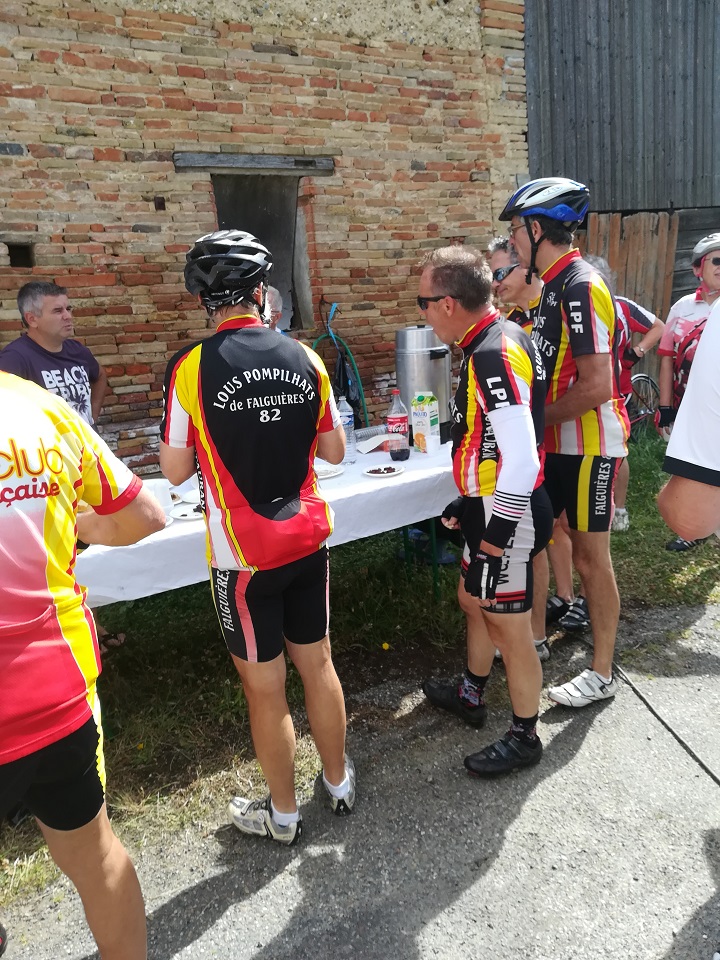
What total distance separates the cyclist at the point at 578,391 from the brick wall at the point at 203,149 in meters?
3.24

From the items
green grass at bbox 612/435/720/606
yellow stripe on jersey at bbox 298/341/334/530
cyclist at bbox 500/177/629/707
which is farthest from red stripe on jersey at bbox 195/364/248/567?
green grass at bbox 612/435/720/606

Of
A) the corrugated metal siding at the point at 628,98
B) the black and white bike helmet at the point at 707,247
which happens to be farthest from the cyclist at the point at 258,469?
the corrugated metal siding at the point at 628,98

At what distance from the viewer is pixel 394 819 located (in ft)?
8.27

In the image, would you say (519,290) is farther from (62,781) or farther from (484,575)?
(62,781)

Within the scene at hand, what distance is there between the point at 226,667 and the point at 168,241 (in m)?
3.42

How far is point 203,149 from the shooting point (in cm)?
525

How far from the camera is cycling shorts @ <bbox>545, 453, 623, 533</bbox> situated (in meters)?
2.94

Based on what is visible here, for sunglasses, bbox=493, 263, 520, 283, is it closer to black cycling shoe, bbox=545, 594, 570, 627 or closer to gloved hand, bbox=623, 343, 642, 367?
gloved hand, bbox=623, 343, 642, 367

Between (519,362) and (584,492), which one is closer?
(519,362)

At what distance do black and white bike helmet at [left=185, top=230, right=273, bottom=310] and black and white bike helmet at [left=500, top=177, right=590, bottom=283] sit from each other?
1319 mm

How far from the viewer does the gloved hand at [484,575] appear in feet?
8.02

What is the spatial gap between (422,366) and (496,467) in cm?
248

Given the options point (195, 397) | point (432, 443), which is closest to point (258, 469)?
point (195, 397)

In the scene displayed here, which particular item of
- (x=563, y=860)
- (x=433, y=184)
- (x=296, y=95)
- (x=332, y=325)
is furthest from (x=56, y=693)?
(x=433, y=184)
